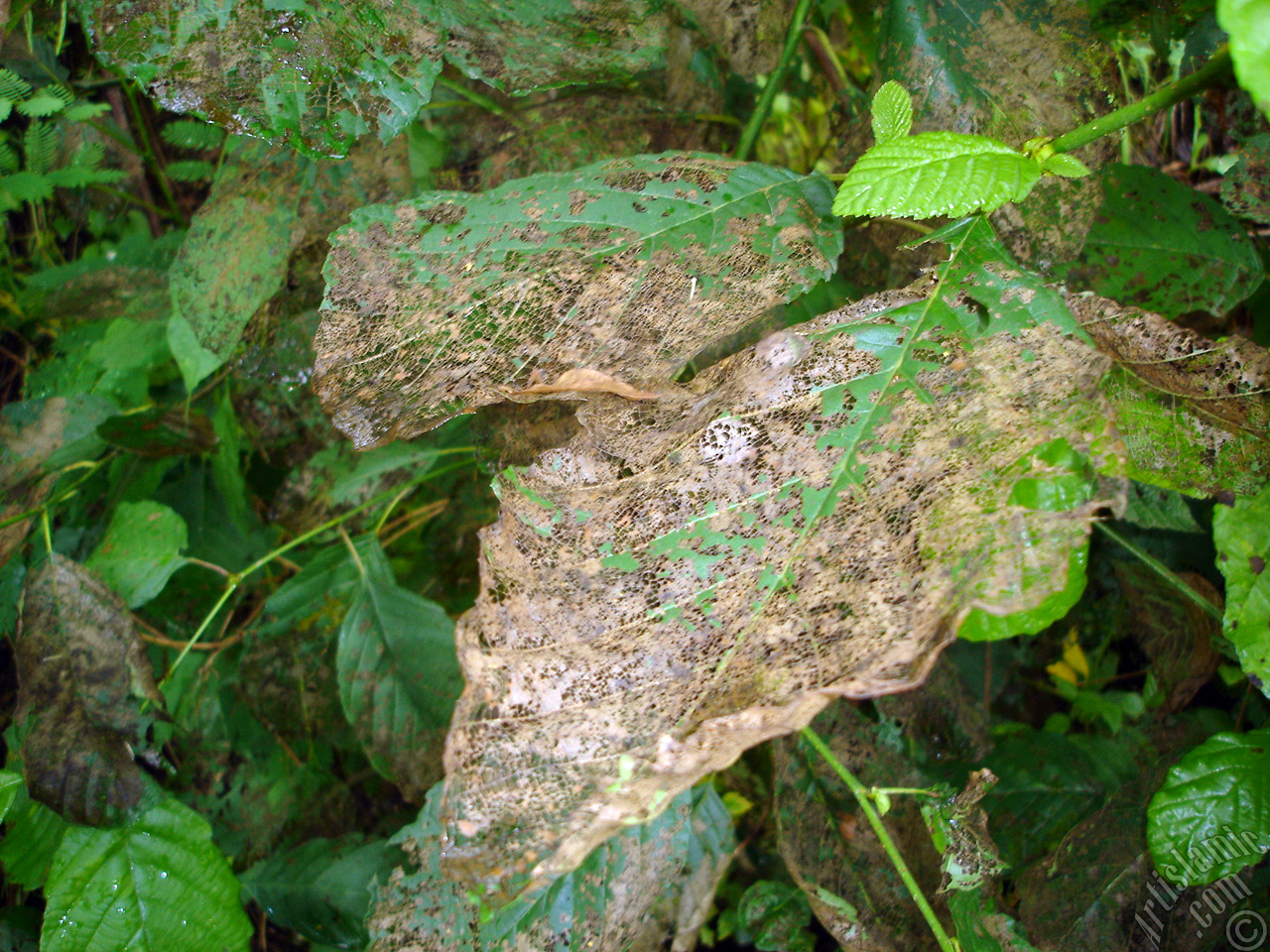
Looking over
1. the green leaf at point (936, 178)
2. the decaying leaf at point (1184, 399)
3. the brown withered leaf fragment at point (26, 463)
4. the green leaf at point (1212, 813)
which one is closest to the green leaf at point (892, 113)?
the green leaf at point (936, 178)

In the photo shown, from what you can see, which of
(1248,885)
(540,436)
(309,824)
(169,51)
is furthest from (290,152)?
(1248,885)

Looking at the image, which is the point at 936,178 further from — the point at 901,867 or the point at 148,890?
the point at 148,890

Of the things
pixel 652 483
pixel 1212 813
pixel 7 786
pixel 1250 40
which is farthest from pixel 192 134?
pixel 1212 813

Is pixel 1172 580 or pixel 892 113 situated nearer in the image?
pixel 892 113

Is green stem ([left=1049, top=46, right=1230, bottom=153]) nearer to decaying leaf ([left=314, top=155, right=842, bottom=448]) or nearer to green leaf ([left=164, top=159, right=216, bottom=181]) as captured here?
decaying leaf ([left=314, top=155, right=842, bottom=448])

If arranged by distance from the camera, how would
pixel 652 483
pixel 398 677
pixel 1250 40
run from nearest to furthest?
pixel 1250 40 < pixel 652 483 < pixel 398 677

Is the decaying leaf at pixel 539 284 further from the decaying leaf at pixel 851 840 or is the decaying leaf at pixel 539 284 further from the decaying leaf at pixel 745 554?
the decaying leaf at pixel 851 840

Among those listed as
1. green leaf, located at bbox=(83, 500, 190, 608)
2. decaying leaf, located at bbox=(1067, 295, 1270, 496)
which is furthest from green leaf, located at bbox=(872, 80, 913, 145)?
green leaf, located at bbox=(83, 500, 190, 608)
